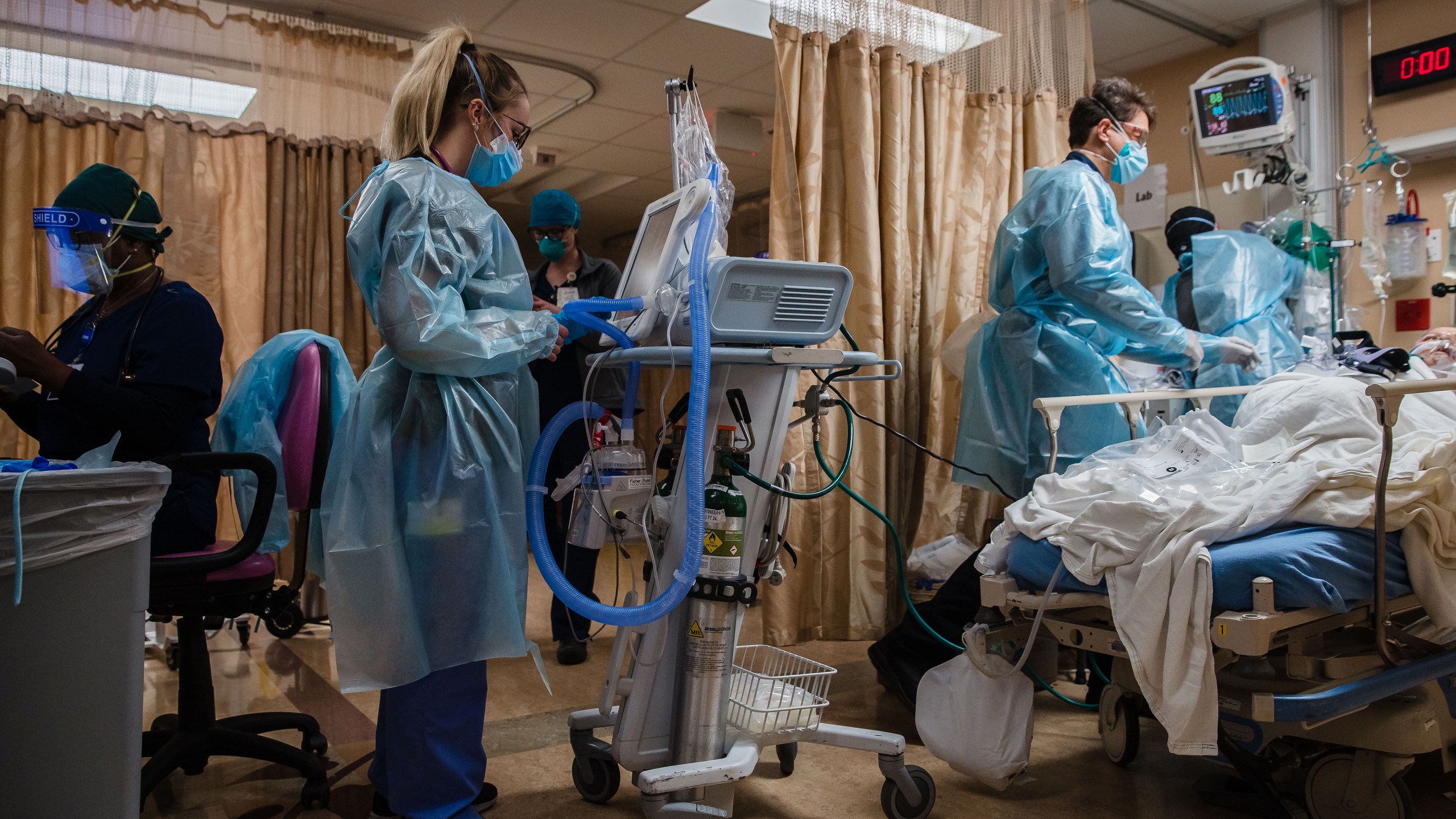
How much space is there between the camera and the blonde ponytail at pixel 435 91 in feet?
5.79

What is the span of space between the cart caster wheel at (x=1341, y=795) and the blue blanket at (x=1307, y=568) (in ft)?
1.09

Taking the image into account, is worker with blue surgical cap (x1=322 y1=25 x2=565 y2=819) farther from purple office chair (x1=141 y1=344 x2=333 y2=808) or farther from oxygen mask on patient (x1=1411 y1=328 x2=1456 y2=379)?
oxygen mask on patient (x1=1411 y1=328 x2=1456 y2=379)

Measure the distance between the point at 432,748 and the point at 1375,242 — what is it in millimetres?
3965

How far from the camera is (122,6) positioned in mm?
3350

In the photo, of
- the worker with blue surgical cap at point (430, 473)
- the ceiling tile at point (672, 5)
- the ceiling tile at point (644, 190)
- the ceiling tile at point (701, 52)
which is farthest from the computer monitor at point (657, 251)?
the ceiling tile at point (644, 190)

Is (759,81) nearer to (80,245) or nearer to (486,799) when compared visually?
(80,245)

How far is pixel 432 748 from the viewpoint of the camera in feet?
5.52

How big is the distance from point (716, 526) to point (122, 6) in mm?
3201

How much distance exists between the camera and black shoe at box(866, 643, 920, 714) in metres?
2.33

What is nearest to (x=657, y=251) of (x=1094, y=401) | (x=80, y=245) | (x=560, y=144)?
(x=1094, y=401)

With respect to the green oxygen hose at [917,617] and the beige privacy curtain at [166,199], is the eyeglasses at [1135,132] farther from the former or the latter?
the beige privacy curtain at [166,199]

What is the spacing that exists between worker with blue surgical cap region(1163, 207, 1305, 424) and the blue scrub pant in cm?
239

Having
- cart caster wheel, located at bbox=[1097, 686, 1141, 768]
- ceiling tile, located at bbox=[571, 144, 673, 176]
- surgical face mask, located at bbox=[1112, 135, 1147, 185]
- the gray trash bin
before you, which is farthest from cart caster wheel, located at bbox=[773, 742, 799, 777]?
ceiling tile, located at bbox=[571, 144, 673, 176]

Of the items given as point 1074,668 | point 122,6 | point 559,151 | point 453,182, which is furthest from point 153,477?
point 559,151
